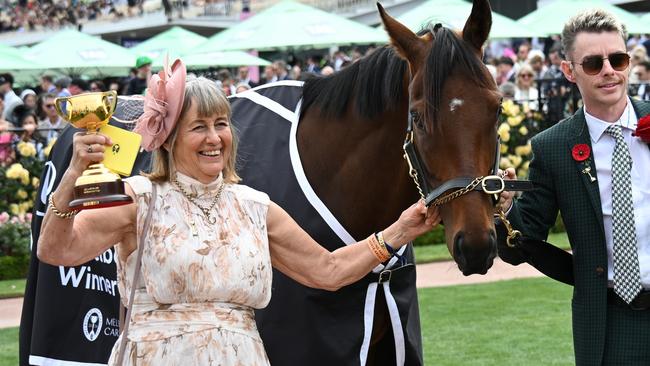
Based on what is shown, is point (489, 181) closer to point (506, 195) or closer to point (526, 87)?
point (506, 195)

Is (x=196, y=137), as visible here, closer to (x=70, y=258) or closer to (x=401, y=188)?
(x=70, y=258)

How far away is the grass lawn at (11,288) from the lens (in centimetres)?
1013

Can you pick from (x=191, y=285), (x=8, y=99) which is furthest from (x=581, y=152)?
(x=8, y=99)

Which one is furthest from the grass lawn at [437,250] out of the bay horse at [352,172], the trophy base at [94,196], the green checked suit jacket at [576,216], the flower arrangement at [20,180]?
the trophy base at [94,196]

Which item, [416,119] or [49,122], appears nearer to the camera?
[416,119]

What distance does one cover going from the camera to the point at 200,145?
3266 mm

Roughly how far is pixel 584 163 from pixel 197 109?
135 centimetres

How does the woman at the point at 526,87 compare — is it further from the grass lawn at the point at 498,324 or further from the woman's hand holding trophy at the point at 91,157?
the woman's hand holding trophy at the point at 91,157

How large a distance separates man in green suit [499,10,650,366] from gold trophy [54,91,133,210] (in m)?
1.33

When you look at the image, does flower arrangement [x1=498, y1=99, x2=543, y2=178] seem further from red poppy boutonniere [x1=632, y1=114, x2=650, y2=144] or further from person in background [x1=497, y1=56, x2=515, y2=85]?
red poppy boutonniere [x1=632, y1=114, x2=650, y2=144]

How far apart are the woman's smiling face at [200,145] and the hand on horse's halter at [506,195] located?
2.96ft

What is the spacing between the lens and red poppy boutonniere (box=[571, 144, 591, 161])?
12.1 ft

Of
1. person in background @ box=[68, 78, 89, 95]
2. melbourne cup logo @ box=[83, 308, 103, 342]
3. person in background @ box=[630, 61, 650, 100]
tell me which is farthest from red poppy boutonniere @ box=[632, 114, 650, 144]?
person in background @ box=[68, 78, 89, 95]

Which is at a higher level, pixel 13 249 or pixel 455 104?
pixel 455 104
